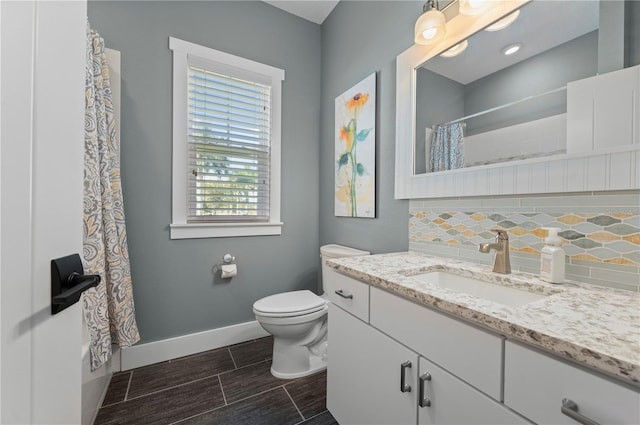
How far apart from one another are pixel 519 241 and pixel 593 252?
209 millimetres

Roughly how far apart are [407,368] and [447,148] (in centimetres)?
103

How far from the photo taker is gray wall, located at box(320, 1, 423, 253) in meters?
1.60

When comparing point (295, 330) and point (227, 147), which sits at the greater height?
point (227, 147)

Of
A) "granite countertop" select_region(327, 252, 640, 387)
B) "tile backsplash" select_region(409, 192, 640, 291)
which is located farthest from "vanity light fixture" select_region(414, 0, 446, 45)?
"granite countertop" select_region(327, 252, 640, 387)

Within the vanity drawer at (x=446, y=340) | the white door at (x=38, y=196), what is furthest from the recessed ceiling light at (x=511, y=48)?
the white door at (x=38, y=196)

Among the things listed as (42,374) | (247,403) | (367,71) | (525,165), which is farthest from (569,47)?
(247,403)

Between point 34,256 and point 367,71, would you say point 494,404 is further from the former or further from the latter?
point 367,71

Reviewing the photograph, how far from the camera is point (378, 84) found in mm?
1748

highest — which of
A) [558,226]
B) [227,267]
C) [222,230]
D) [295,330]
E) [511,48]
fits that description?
[511,48]

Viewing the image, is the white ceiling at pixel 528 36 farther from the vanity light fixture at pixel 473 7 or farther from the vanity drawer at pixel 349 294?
the vanity drawer at pixel 349 294

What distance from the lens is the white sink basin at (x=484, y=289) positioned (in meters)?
0.90

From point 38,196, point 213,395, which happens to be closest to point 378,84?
point 38,196

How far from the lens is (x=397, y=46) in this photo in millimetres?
1596

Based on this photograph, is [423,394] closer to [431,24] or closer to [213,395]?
[213,395]
